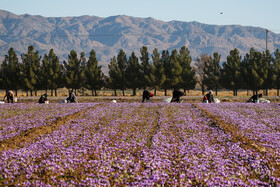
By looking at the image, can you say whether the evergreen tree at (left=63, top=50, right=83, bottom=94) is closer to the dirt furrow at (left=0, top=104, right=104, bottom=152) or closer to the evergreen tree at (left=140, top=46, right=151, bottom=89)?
the evergreen tree at (left=140, top=46, right=151, bottom=89)

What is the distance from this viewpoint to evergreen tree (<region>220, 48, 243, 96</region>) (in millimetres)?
75375

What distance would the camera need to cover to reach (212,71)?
79.2 meters

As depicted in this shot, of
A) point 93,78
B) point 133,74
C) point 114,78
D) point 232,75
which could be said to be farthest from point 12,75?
point 232,75

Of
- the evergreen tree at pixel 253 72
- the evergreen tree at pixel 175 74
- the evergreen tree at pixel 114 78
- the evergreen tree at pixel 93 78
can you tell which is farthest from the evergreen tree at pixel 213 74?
the evergreen tree at pixel 93 78

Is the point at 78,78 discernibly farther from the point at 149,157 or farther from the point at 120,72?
the point at 149,157

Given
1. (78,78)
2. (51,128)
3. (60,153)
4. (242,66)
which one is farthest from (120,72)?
(60,153)

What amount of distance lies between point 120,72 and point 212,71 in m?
23.6

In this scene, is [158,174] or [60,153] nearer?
[158,174]

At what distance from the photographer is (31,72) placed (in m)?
76.9

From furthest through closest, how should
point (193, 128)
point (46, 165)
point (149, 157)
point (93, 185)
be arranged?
point (193, 128) → point (149, 157) → point (46, 165) → point (93, 185)

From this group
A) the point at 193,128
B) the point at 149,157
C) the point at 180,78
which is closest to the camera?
the point at 149,157

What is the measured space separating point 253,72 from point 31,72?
53927 millimetres

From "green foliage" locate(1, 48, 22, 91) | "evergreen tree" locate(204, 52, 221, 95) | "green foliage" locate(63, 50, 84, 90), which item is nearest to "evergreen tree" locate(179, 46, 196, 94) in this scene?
"evergreen tree" locate(204, 52, 221, 95)

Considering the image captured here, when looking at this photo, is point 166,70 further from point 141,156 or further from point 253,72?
point 141,156
